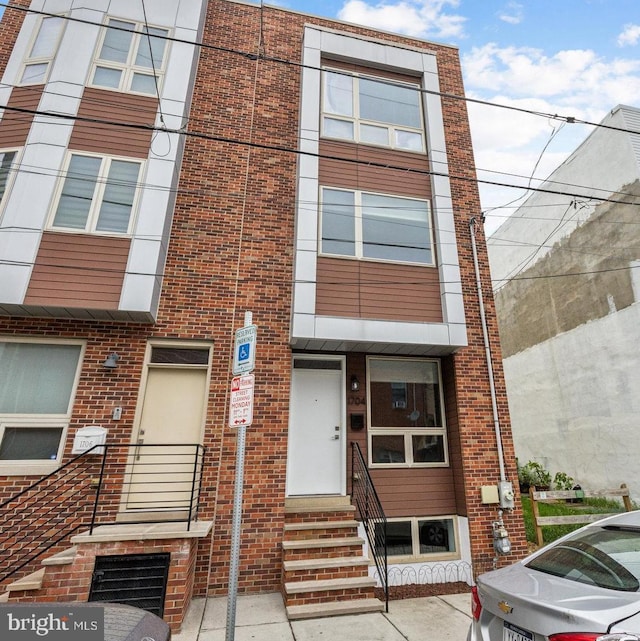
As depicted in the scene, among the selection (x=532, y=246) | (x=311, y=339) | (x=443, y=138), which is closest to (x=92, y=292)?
(x=311, y=339)

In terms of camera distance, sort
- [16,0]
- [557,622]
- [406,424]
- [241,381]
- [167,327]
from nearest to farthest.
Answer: [557,622] → [241,381] → [167,327] → [406,424] → [16,0]

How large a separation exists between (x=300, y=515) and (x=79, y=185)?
244 inches

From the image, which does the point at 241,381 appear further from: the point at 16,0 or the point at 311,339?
the point at 16,0

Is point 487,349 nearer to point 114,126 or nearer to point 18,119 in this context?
point 114,126

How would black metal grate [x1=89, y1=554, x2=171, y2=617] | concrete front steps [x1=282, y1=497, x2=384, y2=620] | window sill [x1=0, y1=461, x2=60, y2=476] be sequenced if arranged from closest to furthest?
black metal grate [x1=89, y1=554, x2=171, y2=617] → concrete front steps [x1=282, y1=497, x2=384, y2=620] → window sill [x1=0, y1=461, x2=60, y2=476]

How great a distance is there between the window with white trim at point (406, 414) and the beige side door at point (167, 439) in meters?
2.88

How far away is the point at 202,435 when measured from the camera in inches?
225

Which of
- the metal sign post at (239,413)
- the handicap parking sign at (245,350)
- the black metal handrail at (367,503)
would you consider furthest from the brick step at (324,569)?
the handicap parking sign at (245,350)

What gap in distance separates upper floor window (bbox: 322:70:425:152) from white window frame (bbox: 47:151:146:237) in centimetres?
367

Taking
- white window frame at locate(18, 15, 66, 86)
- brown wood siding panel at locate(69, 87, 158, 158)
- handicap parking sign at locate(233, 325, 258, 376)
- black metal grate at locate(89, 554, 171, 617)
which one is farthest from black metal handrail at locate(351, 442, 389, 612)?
white window frame at locate(18, 15, 66, 86)

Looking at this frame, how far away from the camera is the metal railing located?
487cm

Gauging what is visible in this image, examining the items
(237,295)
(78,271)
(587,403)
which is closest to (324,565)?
(237,295)

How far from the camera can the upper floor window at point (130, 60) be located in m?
6.94

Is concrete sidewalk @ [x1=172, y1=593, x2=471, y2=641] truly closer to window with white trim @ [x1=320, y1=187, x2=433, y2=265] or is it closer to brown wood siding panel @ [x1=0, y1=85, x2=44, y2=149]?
window with white trim @ [x1=320, y1=187, x2=433, y2=265]
